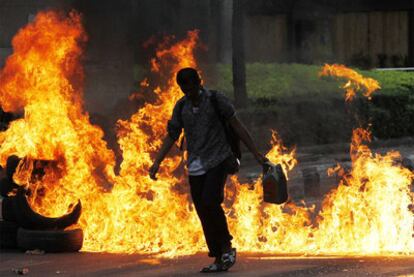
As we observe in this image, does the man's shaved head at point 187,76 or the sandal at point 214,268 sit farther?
the man's shaved head at point 187,76

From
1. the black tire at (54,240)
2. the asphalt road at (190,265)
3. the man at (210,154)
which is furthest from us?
the black tire at (54,240)

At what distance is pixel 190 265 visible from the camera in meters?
9.50

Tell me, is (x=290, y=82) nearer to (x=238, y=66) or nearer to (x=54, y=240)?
(x=238, y=66)

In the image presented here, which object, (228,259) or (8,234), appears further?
(8,234)

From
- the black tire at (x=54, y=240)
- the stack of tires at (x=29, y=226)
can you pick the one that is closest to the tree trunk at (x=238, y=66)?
the stack of tires at (x=29, y=226)

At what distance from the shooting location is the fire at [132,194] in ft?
34.3

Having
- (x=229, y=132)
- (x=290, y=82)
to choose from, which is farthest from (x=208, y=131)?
(x=290, y=82)

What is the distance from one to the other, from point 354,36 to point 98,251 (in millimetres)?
21291

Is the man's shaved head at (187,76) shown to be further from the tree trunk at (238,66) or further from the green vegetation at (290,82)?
the green vegetation at (290,82)

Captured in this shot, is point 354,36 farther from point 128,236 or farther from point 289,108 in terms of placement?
point 128,236

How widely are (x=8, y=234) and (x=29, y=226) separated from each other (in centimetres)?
26

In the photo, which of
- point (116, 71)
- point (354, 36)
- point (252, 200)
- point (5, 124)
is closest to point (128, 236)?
point (252, 200)

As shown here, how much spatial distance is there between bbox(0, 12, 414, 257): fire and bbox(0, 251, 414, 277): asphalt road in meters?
0.45

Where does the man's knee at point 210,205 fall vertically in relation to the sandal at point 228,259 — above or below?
above
